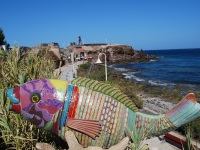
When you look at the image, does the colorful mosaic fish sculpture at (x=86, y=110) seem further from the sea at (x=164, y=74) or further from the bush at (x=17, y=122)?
the sea at (x=164, y=74)

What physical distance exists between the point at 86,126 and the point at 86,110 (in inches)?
8.0

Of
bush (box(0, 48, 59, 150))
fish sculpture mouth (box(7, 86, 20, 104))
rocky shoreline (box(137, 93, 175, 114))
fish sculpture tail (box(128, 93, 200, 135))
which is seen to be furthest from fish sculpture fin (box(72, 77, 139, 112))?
rocky shoreline (box(137, 93, 175, 114))

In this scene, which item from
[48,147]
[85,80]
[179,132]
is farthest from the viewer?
[179,132]

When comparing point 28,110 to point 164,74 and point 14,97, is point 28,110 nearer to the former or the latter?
point 14,97

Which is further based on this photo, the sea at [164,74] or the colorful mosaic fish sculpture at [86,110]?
the sea at [164,74]

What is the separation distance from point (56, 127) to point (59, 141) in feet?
2.98

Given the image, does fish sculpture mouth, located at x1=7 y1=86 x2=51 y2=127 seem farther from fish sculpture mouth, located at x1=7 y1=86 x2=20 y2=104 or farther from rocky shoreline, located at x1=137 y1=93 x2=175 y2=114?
rocky shoreline, located at x1=137 y1=93 x2=175 y2=114

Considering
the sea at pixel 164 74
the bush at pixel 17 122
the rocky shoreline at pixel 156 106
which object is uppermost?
the bush at pixel 17 122

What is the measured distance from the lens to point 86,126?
15.1 ft

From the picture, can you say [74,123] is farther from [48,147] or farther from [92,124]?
[48,147]

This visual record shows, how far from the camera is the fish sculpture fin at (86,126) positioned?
4574mm

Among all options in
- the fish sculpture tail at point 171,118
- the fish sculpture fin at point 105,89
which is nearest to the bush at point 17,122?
the fish sculpture fin at point 105,89

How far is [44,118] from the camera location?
15.2ft

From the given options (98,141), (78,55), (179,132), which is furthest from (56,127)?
(78,55)
